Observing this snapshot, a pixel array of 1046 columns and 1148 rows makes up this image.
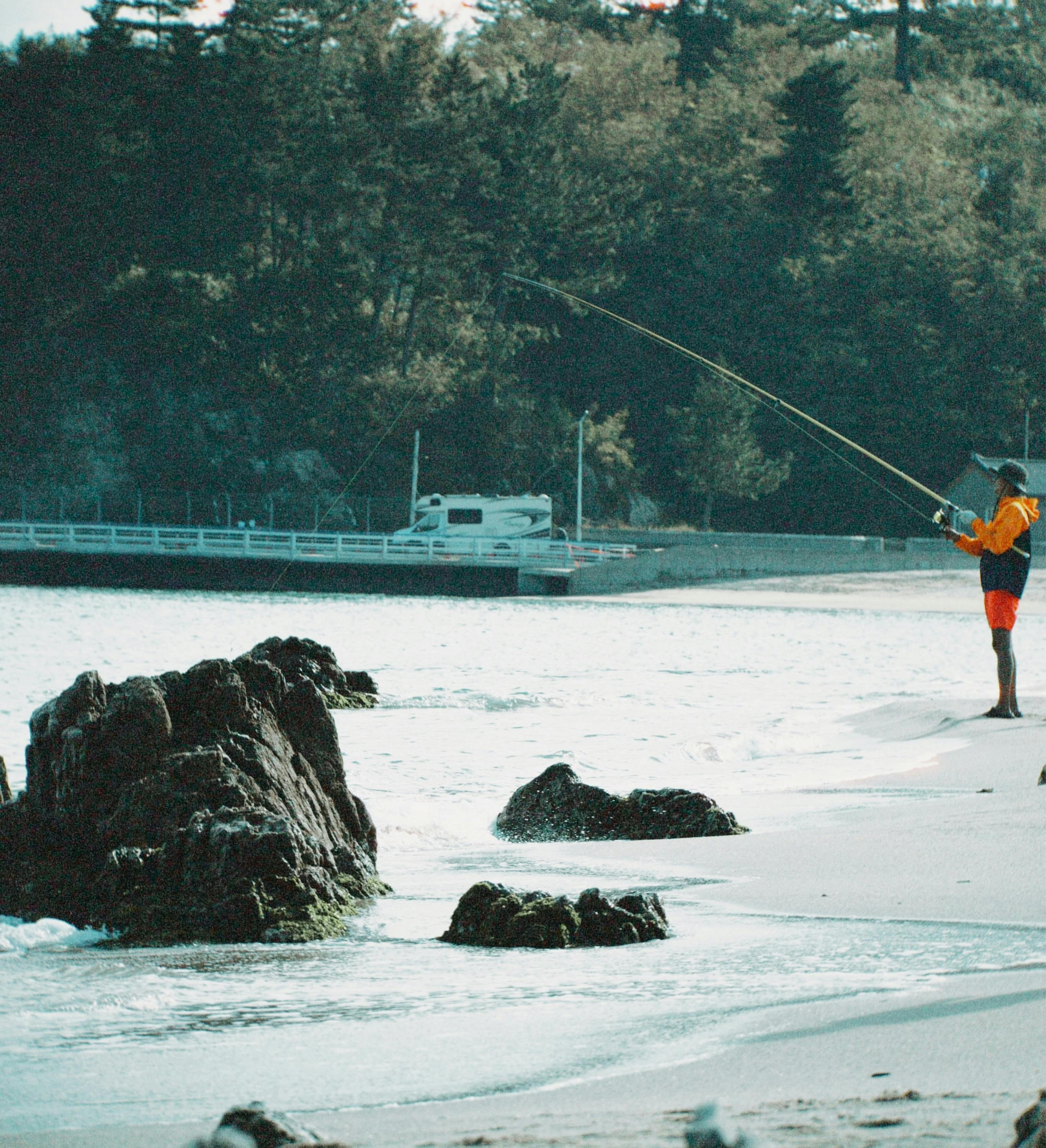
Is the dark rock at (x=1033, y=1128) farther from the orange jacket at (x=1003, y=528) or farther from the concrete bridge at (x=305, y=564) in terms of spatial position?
the concrete bridge at (x=305, y=564)

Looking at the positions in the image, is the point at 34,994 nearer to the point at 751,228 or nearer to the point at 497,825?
the point at 497,825

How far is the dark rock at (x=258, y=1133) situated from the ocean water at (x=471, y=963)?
41cm

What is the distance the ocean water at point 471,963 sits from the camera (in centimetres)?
316

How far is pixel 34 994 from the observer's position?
4027mm

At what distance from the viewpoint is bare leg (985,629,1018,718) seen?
1001cm

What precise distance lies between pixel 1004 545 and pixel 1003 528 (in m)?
0.11

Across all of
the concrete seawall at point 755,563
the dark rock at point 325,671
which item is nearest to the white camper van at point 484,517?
the concrete seawall at point 755,563

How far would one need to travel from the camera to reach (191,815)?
517 cm

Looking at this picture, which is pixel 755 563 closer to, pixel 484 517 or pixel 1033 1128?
pixel 484 517

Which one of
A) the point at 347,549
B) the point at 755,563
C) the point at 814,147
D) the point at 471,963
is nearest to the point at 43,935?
the point at 471,963


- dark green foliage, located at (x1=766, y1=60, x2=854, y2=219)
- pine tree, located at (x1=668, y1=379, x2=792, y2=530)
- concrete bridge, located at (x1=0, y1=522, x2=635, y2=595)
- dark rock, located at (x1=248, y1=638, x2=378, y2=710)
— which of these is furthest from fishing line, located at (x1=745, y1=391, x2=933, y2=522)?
dark green foliage, located at (x1=766, y1=60, x2=854, y2=219)

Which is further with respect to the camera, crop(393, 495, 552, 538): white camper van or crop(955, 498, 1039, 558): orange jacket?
crop(393, 495, 552, 538): white camper van

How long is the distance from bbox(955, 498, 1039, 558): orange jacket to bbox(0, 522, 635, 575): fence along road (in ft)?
103

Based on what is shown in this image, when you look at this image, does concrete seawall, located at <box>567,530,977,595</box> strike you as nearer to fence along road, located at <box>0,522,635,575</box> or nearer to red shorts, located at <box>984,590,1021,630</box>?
fence along road, located at <box>0,522,635,575</box>
